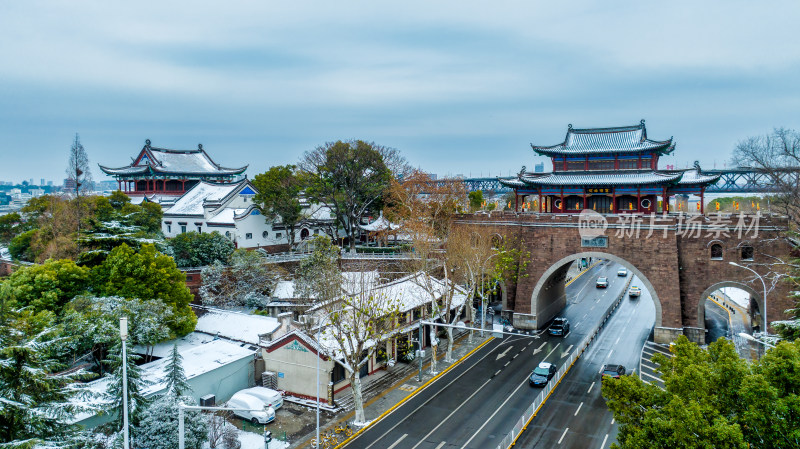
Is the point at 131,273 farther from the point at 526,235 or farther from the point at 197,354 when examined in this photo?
the point at 526,235

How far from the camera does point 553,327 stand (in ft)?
125

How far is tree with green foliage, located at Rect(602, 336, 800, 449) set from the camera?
11109mm

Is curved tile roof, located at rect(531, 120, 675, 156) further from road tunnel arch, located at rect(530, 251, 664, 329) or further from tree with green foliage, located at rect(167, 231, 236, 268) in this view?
tree with green foliage, located at rect(167, 231, 236, 268)

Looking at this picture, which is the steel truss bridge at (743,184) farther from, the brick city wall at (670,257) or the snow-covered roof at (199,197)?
the snow-covered roof at (199,197)

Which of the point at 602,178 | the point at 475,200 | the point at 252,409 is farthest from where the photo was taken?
the point at 475,200

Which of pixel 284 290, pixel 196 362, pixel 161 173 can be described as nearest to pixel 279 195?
pixel 284 290

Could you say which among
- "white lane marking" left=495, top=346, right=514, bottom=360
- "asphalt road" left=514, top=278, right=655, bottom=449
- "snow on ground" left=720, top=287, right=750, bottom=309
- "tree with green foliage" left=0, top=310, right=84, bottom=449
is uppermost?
"tree with green foliage" left=0, top=310, right=84, bottom=449

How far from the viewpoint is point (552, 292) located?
44.0m

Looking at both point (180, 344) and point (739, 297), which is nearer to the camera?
point (180, 344)

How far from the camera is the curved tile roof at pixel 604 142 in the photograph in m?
43.4

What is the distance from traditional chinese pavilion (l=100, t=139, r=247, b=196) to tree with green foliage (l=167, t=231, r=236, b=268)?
69.2ft

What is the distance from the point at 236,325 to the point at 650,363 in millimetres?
27318

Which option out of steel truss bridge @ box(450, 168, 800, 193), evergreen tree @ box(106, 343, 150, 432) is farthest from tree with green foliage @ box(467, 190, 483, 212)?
evergreen tree @ box(106, 343, 150, 432)

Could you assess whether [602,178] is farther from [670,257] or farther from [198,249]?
[198,249]
